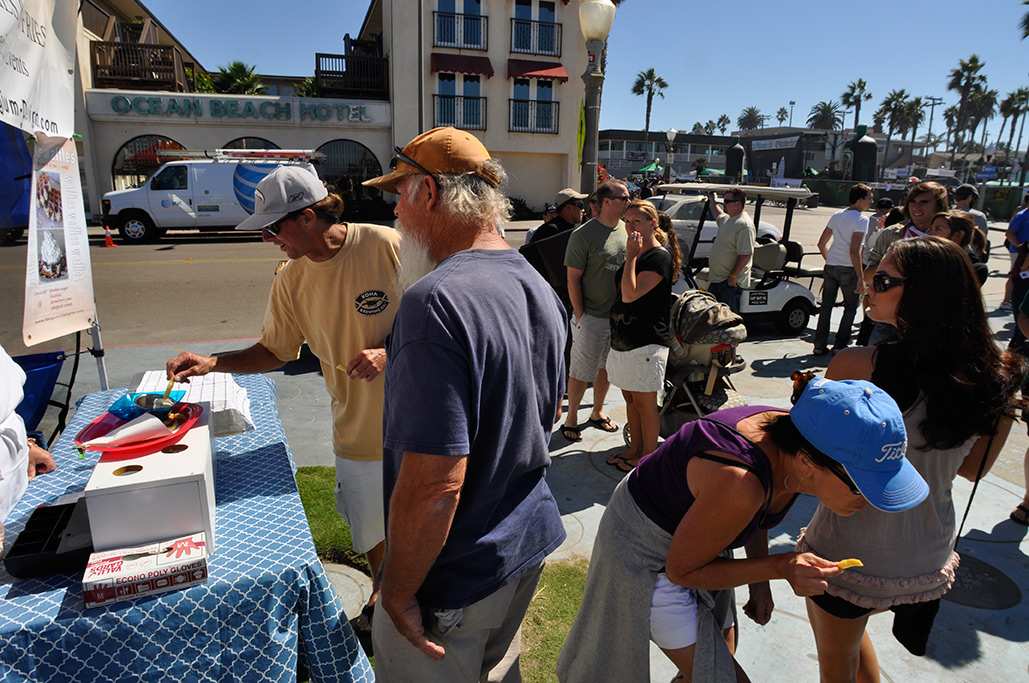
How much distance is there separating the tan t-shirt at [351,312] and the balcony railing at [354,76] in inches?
975

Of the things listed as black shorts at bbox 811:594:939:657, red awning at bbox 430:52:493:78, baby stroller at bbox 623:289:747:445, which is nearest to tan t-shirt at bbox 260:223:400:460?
black shorts at bbox 811:594:939:657

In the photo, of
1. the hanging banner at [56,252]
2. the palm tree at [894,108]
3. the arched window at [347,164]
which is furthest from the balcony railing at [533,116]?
the palm tree at [894,108]

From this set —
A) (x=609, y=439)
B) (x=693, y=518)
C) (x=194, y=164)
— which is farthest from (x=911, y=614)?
(x=194, y=164)

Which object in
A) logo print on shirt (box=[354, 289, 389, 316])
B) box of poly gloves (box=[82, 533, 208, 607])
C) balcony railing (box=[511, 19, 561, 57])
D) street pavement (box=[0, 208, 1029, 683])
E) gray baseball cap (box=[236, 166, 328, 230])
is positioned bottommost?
street pavement (box=[0, 208, 1029, 683])

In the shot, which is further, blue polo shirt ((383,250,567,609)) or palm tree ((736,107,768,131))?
palm tree ((736,107,768,131))

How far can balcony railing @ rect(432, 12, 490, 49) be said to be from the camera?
971 inches

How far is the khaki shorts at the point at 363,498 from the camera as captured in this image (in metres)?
2.59

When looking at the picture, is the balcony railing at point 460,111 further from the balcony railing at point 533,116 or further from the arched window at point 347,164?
the arched window at point 347,164

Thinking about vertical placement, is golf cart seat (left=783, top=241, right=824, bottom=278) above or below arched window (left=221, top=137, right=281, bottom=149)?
below

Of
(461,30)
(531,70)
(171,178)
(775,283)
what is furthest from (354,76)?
(775,283)

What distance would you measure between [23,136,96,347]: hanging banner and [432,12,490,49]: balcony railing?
78.5 feet

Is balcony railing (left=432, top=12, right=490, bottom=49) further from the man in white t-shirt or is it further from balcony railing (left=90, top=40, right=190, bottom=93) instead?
the man in white t-shirt

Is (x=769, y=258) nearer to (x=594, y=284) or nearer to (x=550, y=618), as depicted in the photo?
(x=594, y=284)

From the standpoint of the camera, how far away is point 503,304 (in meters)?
1.48
